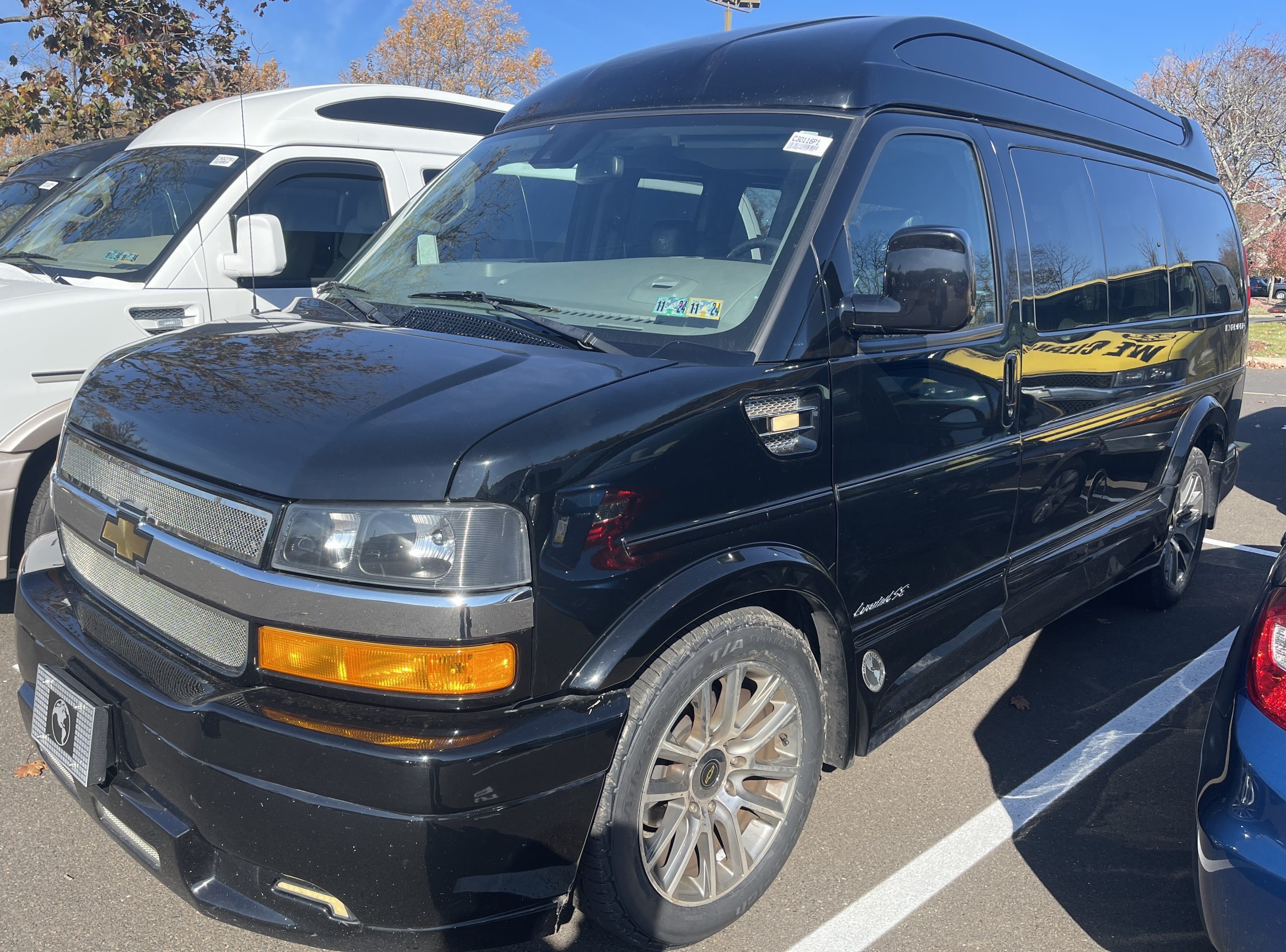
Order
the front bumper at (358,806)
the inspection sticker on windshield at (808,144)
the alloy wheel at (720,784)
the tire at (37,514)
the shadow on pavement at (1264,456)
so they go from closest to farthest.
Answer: the front bumper at (358,806) < the alloy wheel at (720,784) < the inspection sticker on windshield at (808,144) < the tire at (37,514) < the shadow on pavement at (1264,456)

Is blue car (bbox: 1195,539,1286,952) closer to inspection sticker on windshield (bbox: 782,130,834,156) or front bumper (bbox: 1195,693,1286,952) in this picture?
front bumper (bbox: 1195,693,1286,952)

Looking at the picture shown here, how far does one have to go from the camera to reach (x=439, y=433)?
2281 millimetres

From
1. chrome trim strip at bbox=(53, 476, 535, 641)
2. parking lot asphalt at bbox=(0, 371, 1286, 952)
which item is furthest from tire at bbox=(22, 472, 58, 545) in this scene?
chrome trim strip at bbox=(53, 476, 535, 641)

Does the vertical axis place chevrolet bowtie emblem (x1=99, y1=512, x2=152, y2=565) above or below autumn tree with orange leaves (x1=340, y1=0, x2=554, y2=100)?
below

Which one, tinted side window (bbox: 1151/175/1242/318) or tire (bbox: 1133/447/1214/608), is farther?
tire (bbox: 1133/447/1214/608)

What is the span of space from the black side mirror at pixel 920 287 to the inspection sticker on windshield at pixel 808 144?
1.20ft

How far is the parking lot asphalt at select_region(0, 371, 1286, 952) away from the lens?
2.91 metres

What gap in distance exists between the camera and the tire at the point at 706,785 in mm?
2500

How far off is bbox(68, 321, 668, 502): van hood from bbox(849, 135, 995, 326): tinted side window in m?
0.86

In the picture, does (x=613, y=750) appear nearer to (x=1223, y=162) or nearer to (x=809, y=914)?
(x=809, y=914)

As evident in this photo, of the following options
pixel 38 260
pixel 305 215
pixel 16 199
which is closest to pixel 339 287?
pixel 305 215

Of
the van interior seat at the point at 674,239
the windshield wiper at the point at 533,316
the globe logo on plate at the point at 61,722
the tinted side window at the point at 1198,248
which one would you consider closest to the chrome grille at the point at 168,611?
the globe logo on plate at the point at 61,722

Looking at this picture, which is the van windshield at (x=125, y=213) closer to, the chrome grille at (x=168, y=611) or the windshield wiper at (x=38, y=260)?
the windshield wiper at (x=38, y=260)

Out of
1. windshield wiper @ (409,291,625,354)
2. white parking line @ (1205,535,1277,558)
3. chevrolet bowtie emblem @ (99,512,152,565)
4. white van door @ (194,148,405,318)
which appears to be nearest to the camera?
chevrolet bowtie emblem @ (99,512,152,565)
